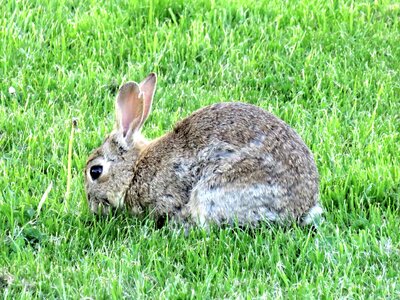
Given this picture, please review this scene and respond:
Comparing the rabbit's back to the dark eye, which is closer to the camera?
the rabbit's back

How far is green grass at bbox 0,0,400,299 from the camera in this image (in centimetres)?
475

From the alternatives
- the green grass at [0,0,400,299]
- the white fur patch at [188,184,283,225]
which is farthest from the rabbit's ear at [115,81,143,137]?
the white fur patch at [188,184,283,225]

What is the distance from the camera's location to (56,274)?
15.6 ft

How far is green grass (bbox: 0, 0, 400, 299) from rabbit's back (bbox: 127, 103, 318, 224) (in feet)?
0.55

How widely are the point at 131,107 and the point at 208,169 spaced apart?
79 cm

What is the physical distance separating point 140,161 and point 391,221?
1.66 metres

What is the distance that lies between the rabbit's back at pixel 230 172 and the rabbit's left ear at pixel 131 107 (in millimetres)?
285

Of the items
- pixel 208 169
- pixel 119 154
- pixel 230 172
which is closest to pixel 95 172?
pixel 119 154

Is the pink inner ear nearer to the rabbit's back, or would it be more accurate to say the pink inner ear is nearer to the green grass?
the rabbit's back

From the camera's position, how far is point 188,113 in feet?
22.4

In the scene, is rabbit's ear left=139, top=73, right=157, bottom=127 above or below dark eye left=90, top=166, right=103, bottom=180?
above

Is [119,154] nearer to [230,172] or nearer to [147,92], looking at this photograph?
[147,92]

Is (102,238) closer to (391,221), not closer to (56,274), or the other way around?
(56,274)

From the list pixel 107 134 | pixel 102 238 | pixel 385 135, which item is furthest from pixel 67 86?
pixel 385 135
